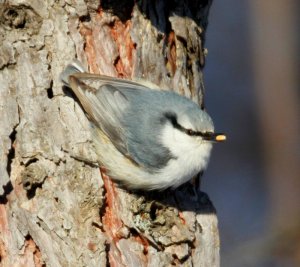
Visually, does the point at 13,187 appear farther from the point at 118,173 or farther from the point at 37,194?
the point at 118,173

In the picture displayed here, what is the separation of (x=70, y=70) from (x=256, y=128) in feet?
5.53

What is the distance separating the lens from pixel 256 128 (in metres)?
4.36

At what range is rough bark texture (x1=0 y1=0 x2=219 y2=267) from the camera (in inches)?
112

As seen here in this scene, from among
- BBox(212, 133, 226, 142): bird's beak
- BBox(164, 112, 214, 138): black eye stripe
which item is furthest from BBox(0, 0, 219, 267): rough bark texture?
BBox(212, 133, 226, 142): bird's beak

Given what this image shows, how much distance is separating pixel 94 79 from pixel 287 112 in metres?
1.05

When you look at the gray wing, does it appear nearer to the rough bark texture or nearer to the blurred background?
the rough bark texture

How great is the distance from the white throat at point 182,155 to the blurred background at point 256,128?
22 cm

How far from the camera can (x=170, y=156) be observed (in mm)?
3010

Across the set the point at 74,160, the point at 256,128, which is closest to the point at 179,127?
the point at 74,160

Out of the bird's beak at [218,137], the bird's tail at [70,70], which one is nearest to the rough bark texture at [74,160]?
the bird's tail at [70,70]

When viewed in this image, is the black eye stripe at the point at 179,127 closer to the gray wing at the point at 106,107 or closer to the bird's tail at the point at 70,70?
the gray wing at the point at 106,107

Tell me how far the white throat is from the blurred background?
22 cm

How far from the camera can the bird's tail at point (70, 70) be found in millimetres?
2900

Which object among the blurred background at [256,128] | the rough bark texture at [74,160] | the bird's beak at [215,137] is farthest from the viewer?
the bird's beak at [215,137]
